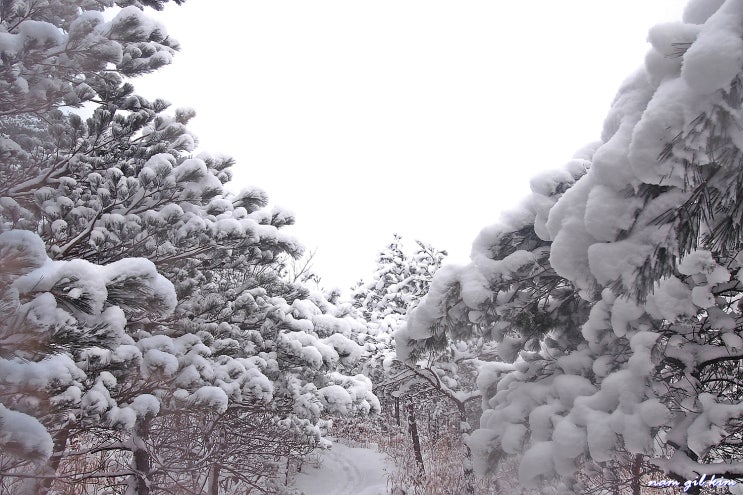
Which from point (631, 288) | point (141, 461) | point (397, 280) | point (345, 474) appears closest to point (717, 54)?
point (631, 288)

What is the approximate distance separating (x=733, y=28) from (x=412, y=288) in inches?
528

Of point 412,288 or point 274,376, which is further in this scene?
point 412,288

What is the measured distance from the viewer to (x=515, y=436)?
127 inches

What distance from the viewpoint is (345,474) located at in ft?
47.9

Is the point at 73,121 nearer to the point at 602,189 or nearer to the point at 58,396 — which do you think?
the point at 58,396

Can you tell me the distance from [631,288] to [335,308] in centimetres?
589

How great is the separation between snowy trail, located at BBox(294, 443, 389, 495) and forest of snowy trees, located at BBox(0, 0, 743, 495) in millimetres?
6684

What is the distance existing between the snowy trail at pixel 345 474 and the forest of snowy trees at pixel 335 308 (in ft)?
21.9

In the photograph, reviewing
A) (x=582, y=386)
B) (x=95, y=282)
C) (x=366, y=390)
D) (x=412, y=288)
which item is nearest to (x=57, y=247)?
(x=95, y=282)

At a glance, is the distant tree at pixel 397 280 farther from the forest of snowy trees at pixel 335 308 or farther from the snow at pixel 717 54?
the snow at pixel 717 54

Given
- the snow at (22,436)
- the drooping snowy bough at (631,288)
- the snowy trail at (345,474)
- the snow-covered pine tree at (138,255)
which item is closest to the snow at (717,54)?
the drooping snowy bough at (631,288)

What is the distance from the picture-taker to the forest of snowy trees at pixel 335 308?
6.04 ft

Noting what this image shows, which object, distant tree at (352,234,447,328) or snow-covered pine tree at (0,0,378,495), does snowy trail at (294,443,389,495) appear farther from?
snow-covered pine tree at (0,0,378,495)

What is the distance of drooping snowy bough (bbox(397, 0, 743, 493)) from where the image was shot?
1.73 m
